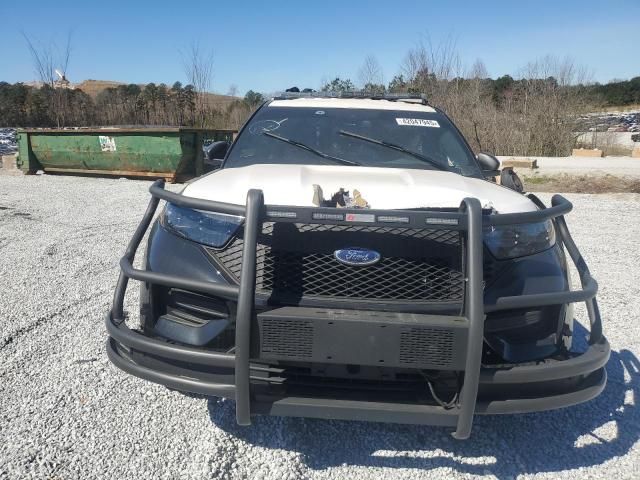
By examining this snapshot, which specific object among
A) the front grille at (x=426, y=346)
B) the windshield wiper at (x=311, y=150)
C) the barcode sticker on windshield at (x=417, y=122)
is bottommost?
the front grille at (x=426, y=346)

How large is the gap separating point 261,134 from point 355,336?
2250 millimetres

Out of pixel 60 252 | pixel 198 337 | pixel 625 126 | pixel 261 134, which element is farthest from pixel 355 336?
pixel 625 126

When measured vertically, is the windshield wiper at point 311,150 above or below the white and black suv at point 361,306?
above

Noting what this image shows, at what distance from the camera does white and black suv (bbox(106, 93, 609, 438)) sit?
6.97 ft

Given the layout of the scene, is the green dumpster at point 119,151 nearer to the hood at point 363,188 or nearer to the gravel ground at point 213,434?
the gravel ground at point 213,434

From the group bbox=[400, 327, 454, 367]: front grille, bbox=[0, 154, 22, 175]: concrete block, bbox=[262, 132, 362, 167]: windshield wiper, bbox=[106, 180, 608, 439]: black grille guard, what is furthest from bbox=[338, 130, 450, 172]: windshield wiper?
bbox=[0, 154, 22, 175]: concrete block

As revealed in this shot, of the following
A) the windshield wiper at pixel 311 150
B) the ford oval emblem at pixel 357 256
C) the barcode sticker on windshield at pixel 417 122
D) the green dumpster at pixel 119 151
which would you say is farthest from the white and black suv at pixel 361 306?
the green dumpster at pixel 119 151

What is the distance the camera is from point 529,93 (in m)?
20.8

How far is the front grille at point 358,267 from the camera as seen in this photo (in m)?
2.30

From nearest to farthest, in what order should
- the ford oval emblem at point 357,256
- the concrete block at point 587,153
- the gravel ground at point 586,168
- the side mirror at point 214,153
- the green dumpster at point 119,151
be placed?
the ford oval emblem at point 357,256 < the side mirror at point 214,153 < the green dumpster at point 119,151 < the gravel ground at point 586,168 < the concrete block at point 587,153

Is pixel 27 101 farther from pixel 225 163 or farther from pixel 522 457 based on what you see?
pixel 522 457

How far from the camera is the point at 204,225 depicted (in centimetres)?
247

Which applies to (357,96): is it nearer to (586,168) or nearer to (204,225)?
(204,225)

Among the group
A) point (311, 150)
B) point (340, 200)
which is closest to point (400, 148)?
point (311, 150)
